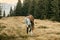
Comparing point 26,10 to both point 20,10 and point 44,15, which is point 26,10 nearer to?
point 20,10

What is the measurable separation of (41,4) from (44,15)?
28.3 ft

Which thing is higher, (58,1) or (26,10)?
(58,1)

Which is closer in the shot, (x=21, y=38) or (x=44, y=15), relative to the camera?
(x=21, y=38)

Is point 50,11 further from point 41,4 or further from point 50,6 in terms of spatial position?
point 41,4

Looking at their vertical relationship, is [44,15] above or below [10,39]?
below

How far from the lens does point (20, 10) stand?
330ft

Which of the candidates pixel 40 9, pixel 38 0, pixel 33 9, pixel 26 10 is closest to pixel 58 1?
pixel 40 9

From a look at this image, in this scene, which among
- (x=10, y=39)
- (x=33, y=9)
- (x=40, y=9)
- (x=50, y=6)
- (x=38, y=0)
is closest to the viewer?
(x=10, y=39)

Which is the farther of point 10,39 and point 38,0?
point 38,0

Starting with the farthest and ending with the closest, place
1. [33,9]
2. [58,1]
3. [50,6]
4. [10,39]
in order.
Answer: [33,9], [50,6], [58,1], [10,39]

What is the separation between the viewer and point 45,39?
1700 cm

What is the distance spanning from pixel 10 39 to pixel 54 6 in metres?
45.8

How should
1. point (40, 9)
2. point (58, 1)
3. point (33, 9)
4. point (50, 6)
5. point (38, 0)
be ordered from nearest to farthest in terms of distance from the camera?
point (58, 1) < point (50, 6) < point (40, 9) < point (38, 0) < point (33, 9)

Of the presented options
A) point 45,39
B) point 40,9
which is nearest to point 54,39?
point 45,39
